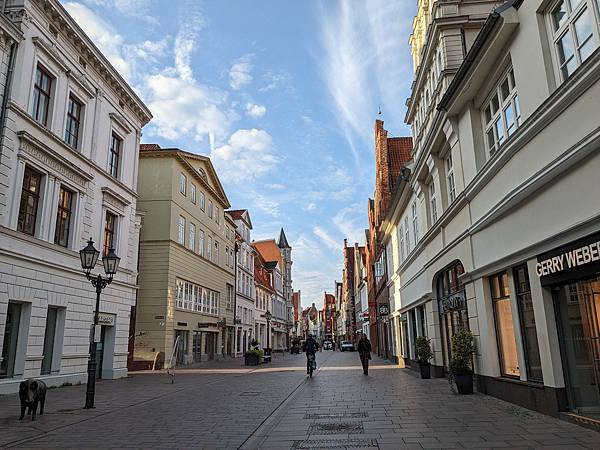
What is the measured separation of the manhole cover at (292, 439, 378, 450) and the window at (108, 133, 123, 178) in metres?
18.0

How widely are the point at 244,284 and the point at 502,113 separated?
142 feet

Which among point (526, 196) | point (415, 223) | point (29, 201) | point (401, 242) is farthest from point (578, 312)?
point (401, 242)

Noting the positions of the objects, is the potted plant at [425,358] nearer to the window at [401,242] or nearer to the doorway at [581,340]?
the window at [401,242]

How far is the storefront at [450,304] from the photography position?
14738 millimetres

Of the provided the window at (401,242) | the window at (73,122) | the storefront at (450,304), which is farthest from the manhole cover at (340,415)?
the window at (401,242)

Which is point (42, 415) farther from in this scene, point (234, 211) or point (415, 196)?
point (234, 211)

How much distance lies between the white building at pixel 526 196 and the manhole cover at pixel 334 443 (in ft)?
11.8

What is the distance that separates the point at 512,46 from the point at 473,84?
77.4 inches

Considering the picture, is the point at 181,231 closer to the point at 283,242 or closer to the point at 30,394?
the point at 30,394

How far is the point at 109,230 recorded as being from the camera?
2208 centimetres

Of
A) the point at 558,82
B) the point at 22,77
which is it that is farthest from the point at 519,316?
the point at 22,77

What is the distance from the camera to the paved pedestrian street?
744cm

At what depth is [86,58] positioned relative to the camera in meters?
19.6

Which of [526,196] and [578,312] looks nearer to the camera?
[578,312]
